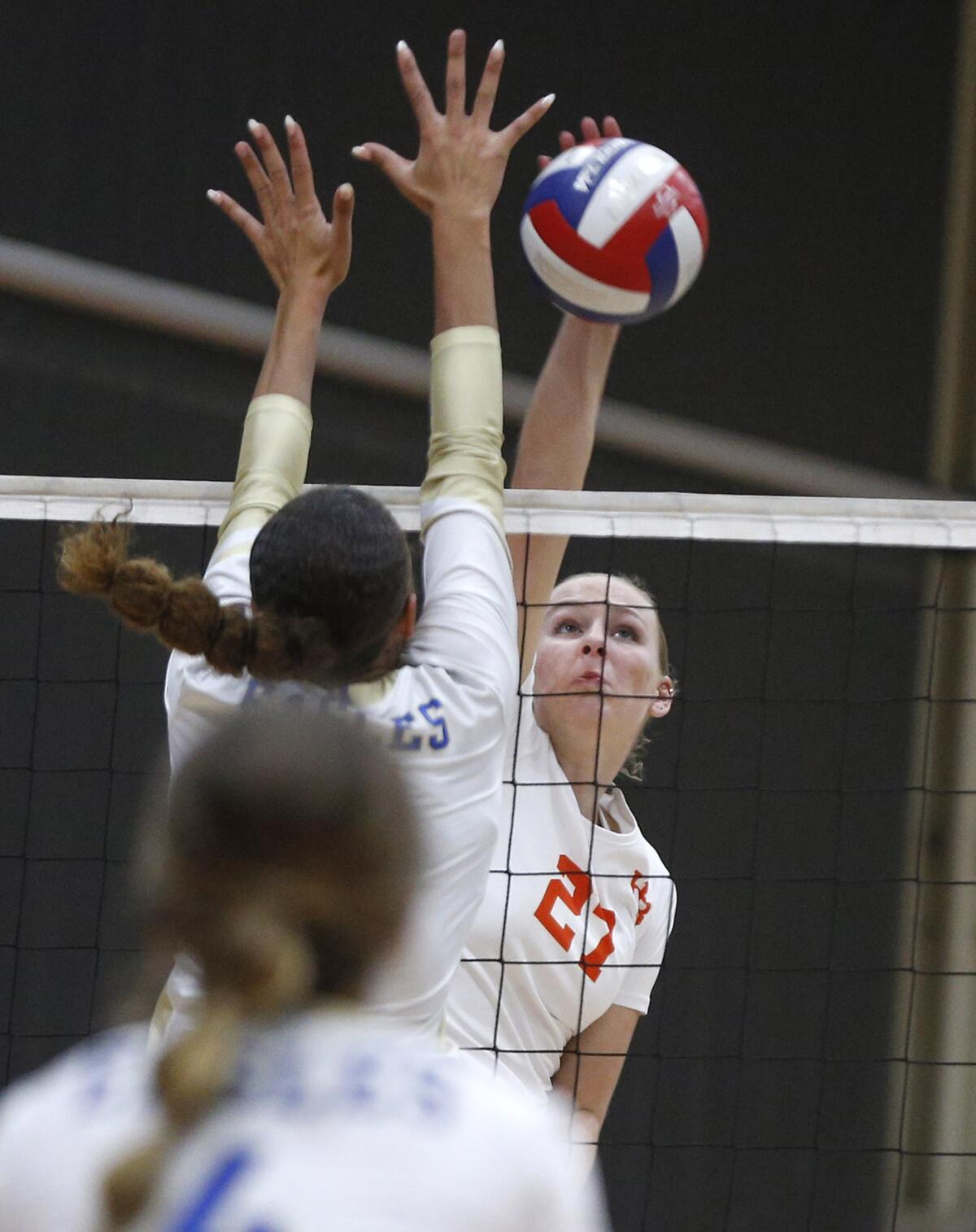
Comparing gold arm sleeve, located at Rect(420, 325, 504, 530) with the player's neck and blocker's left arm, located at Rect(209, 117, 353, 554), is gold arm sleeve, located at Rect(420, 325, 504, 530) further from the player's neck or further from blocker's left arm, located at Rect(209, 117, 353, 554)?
the player's neck

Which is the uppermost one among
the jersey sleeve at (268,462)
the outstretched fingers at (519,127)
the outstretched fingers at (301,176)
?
the outstretched fingers at (519,127)

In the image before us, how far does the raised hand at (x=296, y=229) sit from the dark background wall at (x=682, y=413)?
3942 millimetres

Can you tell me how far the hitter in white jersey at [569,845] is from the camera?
110 inches

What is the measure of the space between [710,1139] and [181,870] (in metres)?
5.82

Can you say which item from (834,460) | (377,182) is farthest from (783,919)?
(377,182)

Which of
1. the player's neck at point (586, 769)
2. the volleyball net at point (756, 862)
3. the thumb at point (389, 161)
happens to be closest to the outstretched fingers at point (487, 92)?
the thumb at point (389, 161)

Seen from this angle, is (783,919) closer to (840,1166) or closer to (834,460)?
(840,1166)

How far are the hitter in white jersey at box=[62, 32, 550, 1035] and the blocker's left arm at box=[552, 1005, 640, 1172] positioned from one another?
122cm

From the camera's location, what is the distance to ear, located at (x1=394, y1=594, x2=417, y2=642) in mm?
1839

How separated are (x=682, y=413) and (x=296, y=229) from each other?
4.55 metres

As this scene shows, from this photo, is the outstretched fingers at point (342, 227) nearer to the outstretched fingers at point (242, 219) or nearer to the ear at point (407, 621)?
the outstretched fingers at point (242, 219)

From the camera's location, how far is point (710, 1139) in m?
6.42

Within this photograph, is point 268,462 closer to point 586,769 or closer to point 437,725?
point 437,725

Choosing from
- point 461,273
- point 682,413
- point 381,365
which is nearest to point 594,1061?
point 461,273
